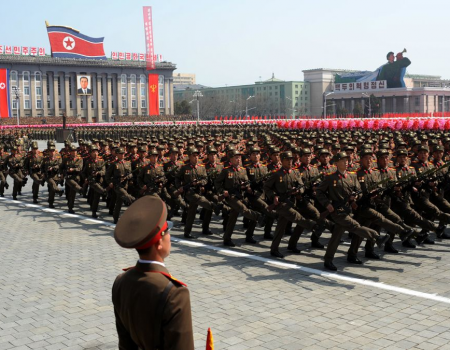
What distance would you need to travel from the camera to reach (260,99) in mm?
121688

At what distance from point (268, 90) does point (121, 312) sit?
440ft

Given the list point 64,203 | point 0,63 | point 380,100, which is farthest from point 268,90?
point 64,203

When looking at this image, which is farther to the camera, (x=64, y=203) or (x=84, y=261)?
(x=64, y=203)

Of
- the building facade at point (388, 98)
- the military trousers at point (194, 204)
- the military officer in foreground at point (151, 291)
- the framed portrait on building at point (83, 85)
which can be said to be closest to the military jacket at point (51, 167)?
the military trousers at point (194, 204)

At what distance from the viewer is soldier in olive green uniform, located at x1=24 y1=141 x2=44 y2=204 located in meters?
15.8

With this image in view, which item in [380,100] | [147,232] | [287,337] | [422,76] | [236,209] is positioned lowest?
[287,337]

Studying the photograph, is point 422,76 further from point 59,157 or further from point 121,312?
point 121,312

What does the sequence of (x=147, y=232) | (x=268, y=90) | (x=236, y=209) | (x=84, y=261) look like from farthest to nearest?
(x=268, y=90) → (x=236, y=209) → (x=84, y=261) → (x=147, y=232)

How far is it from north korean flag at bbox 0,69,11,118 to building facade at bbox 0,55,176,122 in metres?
2.24

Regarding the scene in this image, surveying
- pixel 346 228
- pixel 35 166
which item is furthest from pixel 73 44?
pixel 346 228

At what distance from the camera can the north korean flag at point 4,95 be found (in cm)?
7706

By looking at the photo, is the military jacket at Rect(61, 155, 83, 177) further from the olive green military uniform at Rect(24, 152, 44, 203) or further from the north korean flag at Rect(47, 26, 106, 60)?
the north korean flag at Rect(47, 26, 106, 60)

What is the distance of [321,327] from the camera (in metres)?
6.09

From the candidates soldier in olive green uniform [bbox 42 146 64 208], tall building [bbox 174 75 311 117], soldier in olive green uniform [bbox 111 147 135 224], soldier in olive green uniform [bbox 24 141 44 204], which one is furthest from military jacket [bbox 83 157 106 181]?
tall building [bbox 174 75 311 117]
